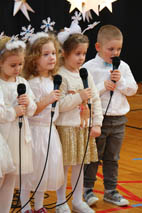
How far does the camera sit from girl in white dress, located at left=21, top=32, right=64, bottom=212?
279 cm

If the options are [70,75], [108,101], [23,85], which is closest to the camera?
[23,85]

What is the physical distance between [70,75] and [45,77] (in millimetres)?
194

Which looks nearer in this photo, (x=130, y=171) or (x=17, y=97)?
(x=17, y=97)

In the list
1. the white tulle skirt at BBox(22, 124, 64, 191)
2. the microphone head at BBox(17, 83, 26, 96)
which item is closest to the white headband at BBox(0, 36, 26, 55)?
the microphone head at BBox(17, 83, 26, 96)

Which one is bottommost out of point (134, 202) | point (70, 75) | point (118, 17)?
point (134, 202)

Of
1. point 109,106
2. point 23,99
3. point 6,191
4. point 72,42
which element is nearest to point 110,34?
point 72,42

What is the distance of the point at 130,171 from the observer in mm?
4160

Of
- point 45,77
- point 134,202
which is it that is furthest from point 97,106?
point 134,202

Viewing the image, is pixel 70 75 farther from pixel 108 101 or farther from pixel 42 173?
pixel 42 173

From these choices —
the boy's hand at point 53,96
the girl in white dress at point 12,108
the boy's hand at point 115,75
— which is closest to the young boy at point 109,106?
the boy's hand at point 115,75

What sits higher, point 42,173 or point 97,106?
point 97,106

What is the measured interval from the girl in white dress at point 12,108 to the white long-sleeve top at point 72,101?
29 centimetres

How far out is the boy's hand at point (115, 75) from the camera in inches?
117

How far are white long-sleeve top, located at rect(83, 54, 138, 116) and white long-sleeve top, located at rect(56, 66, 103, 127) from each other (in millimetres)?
173
